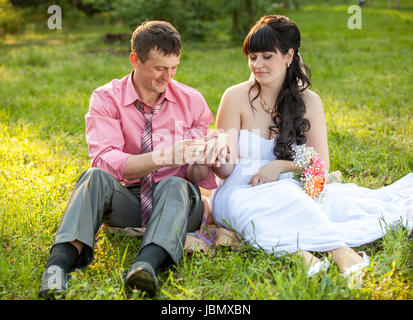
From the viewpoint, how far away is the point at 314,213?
2.92 metres

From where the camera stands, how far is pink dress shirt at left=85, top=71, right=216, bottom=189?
10.0ft

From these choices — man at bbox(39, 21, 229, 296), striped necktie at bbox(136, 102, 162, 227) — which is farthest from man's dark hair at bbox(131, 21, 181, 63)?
striped necktie at bbox(136, 102, 162, 227)

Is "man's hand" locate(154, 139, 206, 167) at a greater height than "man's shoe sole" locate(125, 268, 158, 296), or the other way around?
"man's hand" locate(154, 139, 206, 167)

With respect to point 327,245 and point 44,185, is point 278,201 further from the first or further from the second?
point 44,185

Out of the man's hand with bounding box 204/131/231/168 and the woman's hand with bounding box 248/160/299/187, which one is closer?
the man's hand with bounding box 204/131/231/168

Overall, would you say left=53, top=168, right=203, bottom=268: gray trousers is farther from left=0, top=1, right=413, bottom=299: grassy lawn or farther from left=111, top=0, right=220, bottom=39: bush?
left=111, top=0, right=220, bottom=39: bush

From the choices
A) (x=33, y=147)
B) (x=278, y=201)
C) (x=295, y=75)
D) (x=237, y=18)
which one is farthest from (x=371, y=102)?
(x=237, y=18)

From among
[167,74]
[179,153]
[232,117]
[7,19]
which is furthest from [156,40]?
[7,19]

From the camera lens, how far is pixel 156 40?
297cm

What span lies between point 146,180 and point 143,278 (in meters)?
0.90

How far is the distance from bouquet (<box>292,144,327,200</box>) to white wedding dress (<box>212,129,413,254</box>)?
65 millimetres

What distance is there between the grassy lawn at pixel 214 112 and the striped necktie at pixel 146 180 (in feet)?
0.78

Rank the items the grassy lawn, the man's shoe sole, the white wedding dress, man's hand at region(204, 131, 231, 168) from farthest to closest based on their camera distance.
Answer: man's hand at region(204, 131, 231, 168) < the white wedding dress < the grassy lawn < the man's shoe sole

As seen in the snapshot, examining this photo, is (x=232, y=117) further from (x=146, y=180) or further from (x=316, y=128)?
(x=146, y=180)
